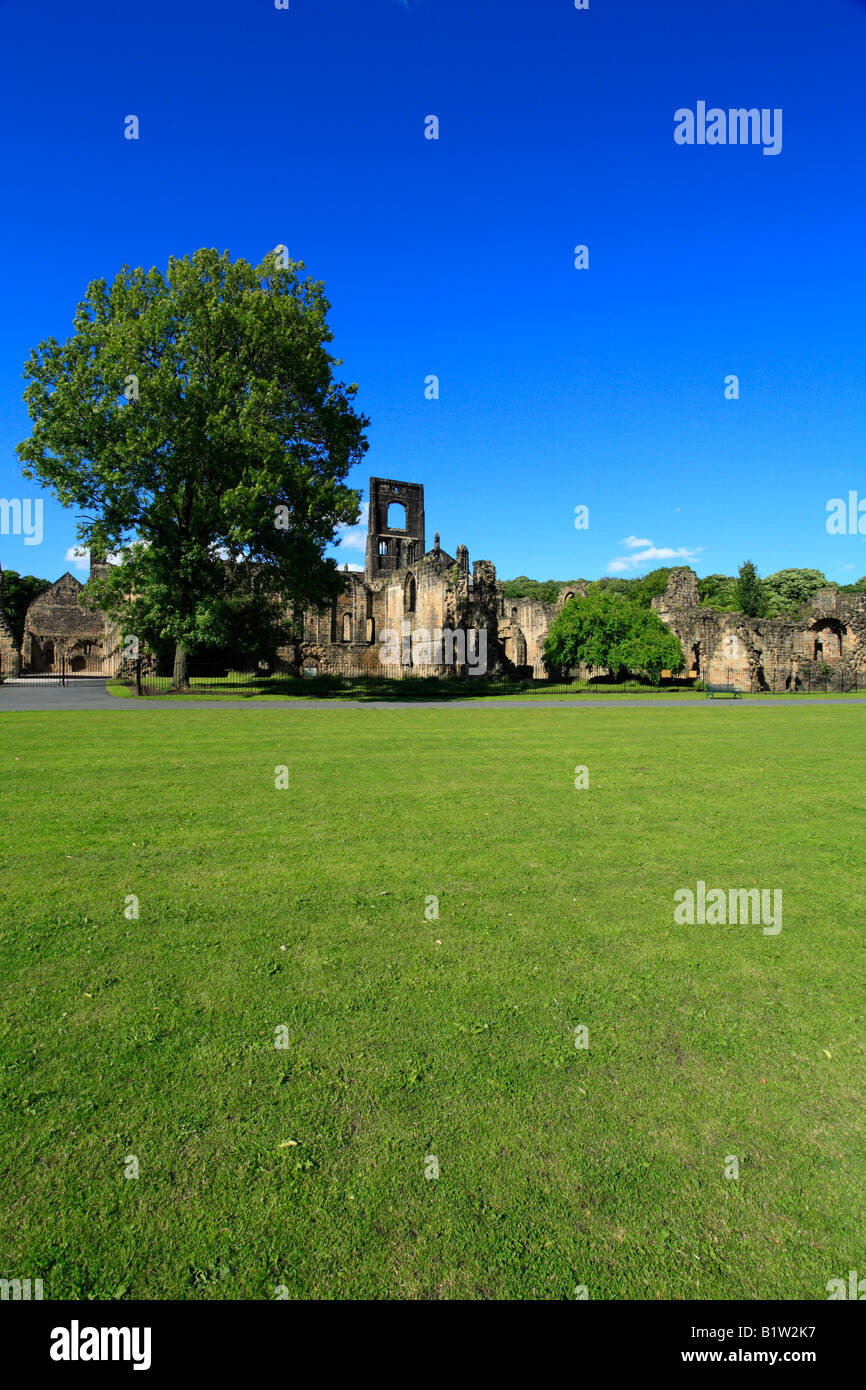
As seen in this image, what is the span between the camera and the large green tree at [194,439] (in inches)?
1003

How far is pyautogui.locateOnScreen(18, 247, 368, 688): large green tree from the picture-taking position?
83.6ft

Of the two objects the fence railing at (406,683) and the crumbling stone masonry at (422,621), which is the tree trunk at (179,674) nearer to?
the fence railing at (406,683)

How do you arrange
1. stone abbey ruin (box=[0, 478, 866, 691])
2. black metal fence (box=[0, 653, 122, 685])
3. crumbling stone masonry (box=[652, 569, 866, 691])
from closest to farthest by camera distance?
stone abbey ruin (box=[0, 478, 866, 691]), crumbling stone masonry (box=[652, 569, 866, 691]), black metal fence (box=[0, 653, 122, 685])

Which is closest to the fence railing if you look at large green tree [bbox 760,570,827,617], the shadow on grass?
the shadow on grass

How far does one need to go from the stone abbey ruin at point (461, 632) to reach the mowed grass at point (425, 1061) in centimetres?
2620

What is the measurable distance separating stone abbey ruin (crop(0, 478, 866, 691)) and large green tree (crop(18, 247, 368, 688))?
5.17m

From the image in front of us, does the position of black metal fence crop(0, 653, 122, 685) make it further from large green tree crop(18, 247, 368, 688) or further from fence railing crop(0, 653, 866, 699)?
large green tree crop(18, 247, 368, 688)

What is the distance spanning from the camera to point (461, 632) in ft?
132

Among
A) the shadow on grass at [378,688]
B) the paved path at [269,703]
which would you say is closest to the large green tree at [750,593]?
the shadow on grass at [378,688]

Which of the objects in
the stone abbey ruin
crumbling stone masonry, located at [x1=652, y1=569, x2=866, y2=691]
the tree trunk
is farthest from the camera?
crumbling stone masonry, located at [x1=652, y1=569, x2=866, y2=691]

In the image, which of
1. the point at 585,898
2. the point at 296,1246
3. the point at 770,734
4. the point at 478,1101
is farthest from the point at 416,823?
the point at 770,734

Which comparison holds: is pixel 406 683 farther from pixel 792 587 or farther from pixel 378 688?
pixel 792 587

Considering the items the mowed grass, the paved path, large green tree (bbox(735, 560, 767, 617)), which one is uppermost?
large green tree (bbox(735, 560, 767, 617))
